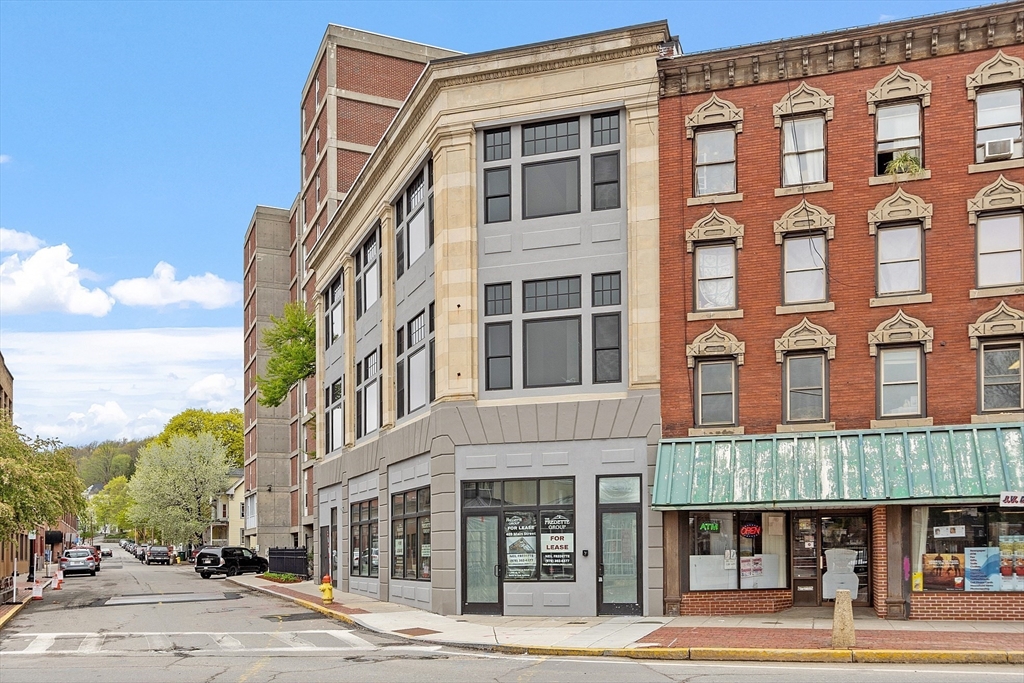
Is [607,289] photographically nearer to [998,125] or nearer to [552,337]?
[552,337]

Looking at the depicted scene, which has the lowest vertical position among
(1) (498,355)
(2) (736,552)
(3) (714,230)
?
(2) (736,552)

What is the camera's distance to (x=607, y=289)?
89.7 ft

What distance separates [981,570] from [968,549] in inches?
19.5

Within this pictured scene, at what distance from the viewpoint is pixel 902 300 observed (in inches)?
975

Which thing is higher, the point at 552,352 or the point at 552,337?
the point at 552,337

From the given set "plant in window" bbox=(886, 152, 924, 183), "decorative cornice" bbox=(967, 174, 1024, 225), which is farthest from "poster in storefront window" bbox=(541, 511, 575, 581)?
"decorative cornice" bbox=(967, 174, 1024, 225)

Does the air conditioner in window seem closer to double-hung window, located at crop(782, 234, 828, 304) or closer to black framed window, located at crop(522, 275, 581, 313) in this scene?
double-hung window, located at crop(782, 234, 828, 304)

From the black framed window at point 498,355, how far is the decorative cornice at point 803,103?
822 cm

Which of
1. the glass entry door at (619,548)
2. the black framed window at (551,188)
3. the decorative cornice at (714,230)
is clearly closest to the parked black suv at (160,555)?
the black framed window at (551,188)

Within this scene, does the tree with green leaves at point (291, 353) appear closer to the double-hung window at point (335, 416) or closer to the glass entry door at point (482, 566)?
the double-hung window at point (335, 416)

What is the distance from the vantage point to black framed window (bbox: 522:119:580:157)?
92.1 ft

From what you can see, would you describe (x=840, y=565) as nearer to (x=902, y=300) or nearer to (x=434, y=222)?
(x=902, y=300)

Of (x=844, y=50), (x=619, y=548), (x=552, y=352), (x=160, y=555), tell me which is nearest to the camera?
(x=844, y=50)

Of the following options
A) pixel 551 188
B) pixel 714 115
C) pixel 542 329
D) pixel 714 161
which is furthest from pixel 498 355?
pixel 714 115
